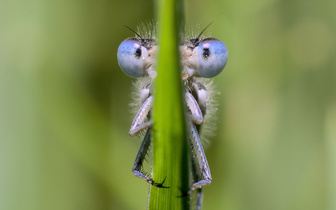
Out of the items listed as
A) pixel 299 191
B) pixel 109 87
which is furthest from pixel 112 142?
pixel 299 191

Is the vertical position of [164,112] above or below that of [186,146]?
above

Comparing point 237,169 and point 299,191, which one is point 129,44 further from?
point 299,191

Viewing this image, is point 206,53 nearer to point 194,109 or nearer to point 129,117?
point 194,109

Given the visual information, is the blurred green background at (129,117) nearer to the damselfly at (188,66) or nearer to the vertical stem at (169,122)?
the damselfly at (188,66)

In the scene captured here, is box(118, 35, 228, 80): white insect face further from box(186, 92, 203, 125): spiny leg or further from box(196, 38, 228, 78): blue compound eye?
box(186, 92, 203, 125): spiny leg

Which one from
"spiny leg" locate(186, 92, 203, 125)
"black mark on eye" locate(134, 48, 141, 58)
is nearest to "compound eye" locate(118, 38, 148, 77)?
"black mark on eye" locate(134, 48, 141, 58)

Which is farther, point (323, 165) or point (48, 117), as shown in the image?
point (48, 117)

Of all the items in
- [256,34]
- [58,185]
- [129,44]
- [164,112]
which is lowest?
[58,185]
